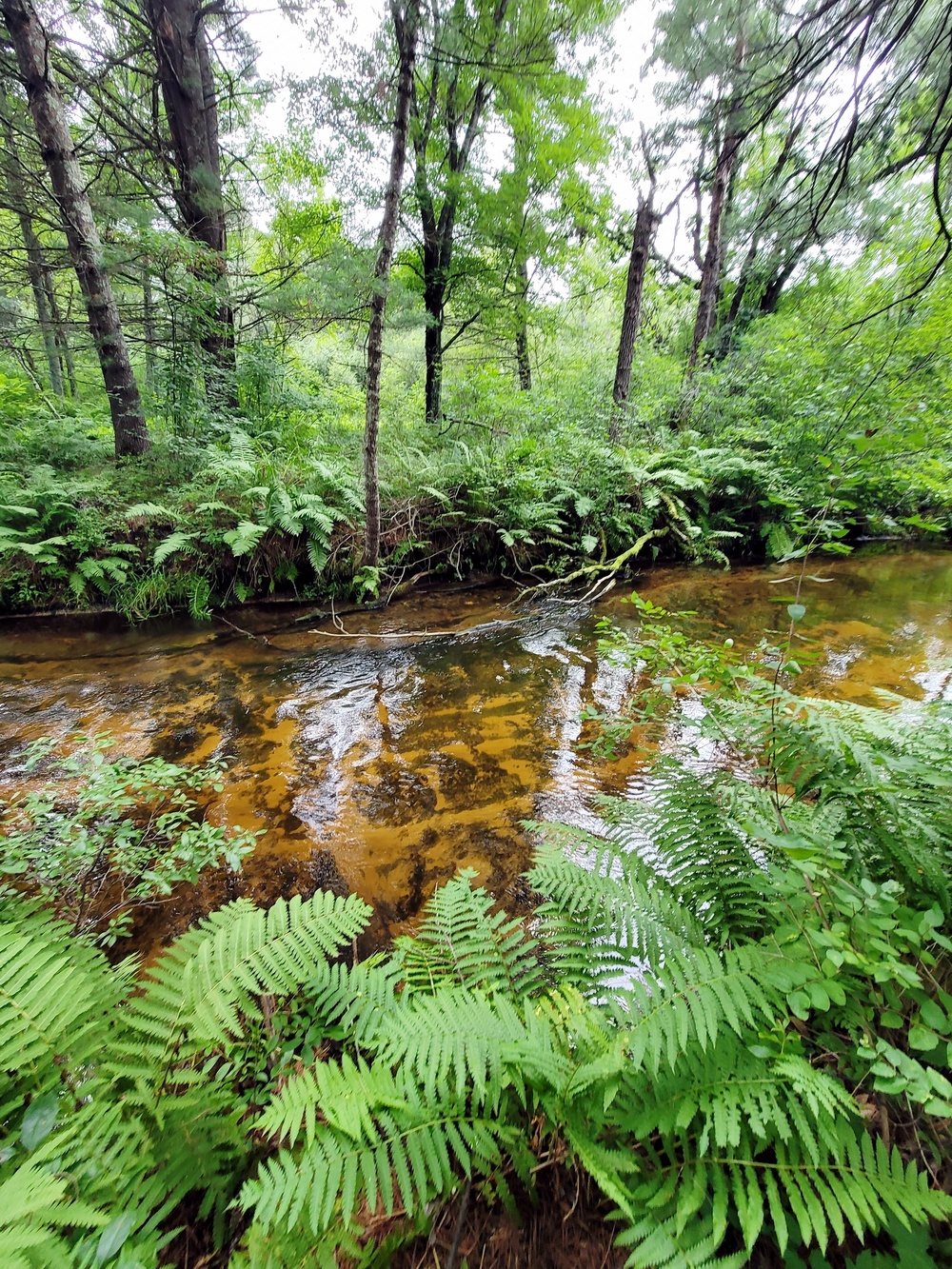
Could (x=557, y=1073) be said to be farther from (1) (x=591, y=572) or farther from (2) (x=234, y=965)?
(1) (x=591, y=572)

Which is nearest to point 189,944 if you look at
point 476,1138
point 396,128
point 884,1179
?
point 476,1138

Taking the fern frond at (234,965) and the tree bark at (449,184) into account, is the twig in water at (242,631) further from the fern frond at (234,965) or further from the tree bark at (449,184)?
the tree bark at (449,184)

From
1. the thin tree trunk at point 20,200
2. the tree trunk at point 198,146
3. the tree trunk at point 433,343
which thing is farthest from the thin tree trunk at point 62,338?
the tree trunk at point 433,343

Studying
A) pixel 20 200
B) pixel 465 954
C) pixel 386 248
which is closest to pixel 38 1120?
pixel 465 954

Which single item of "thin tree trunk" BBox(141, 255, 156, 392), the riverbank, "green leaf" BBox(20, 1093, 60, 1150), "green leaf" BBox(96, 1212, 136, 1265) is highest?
"thin tree trunk" BBox(141, 255, 156, 392)

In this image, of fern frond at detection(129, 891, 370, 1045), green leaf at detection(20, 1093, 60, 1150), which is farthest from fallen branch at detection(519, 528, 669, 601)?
green leaf at detection(20, 1093, 60, 1150)

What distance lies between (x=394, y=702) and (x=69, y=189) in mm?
7229

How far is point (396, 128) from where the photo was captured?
16.7ft

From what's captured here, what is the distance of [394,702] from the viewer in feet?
15.2

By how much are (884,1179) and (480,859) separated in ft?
6.74

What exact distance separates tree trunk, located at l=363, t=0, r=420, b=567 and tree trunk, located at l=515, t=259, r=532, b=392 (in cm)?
428

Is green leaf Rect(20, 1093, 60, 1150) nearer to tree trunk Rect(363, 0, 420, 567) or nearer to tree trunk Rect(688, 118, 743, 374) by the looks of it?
tree trunk Rect(363, 0, 420, 567)

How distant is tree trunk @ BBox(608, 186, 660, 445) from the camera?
879 cm

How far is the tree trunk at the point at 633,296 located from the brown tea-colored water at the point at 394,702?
4499mm
